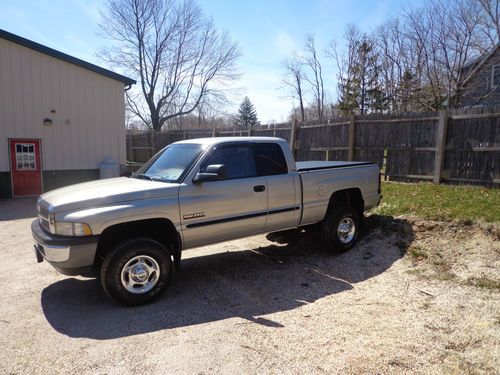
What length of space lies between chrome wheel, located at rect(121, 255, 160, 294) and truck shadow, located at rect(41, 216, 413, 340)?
0.77ft

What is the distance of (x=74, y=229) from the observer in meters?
4.19

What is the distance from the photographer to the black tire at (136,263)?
4.34m

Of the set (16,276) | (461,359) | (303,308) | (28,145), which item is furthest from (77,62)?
(461,359)

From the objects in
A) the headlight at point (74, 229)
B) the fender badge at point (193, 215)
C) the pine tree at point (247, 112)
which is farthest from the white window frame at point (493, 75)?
the pine tree at point (247, 112)

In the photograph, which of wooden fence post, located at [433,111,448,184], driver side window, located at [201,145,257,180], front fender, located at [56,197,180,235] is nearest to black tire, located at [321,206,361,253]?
driver side window, located at [201,145,257,180]

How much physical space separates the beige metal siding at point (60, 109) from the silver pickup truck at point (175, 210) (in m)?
10.7

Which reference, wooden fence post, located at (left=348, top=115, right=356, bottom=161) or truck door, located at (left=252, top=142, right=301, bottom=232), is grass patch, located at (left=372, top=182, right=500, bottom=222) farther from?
truck door, located at (left=252, top=142, right=301, bottom=232)

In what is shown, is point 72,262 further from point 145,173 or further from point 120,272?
point 145,173

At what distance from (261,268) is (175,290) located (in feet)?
4.84

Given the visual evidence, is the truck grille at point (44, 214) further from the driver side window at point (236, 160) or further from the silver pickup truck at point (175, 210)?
the driver side window at point (236, 160)

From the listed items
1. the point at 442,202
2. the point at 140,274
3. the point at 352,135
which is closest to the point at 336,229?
the point at 442,202

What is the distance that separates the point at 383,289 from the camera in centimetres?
511

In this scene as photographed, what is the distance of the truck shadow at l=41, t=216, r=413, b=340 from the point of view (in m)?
4.25

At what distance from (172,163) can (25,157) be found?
36.9 feet
